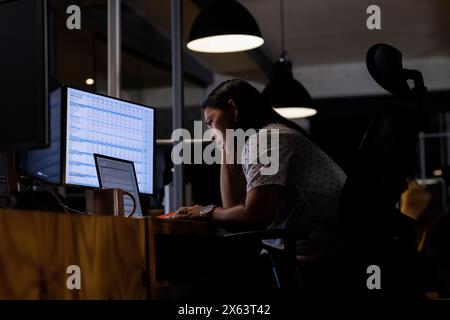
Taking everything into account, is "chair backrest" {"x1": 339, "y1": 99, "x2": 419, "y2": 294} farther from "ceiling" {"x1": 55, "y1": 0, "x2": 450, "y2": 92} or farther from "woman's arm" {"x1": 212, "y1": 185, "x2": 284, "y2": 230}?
"ceiling" {"x1": 55, "y1": 0, "x2": 450, "y2": 92}

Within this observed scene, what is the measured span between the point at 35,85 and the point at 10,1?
22cm

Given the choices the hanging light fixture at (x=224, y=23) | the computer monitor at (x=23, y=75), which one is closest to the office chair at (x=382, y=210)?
the computer monitor at (x=23, y=75)

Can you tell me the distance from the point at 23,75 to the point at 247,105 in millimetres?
1071

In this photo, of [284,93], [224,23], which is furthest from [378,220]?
[284,93]

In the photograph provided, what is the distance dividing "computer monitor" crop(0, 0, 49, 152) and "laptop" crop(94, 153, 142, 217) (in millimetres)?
556

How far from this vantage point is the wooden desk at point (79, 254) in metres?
1.30

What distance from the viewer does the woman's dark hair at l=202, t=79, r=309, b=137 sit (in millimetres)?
2553

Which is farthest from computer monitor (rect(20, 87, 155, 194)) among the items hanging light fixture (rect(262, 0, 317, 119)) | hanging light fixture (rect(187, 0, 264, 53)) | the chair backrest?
hanging light fixture (rect(262, 0, 317, 119))

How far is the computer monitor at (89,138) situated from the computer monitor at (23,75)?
16.5 inches

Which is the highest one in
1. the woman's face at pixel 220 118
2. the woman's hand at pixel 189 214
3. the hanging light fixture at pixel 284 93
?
the hanging light fixture at pixel 284 93

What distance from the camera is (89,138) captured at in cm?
240

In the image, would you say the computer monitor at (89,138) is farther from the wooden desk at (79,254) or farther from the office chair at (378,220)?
the office chair at (378,220)
